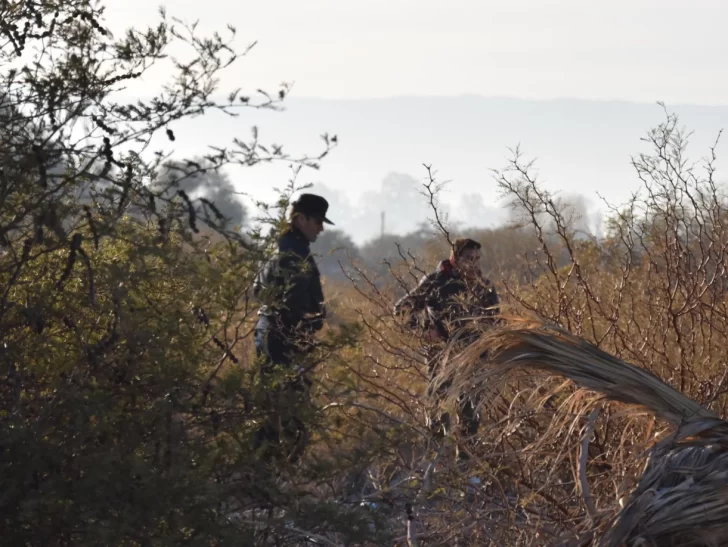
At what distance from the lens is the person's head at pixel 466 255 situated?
6203 mm

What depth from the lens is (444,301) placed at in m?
6.00

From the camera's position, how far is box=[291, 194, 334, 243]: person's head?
632cm

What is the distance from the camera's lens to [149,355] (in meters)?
3.08

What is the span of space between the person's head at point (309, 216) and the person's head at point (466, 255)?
0.78m

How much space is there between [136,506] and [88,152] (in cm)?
95

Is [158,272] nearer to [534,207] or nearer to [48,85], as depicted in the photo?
[48,85]

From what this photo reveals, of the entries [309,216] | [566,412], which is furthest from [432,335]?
[566,412]

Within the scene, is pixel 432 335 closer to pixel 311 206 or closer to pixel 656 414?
pixel 311 206

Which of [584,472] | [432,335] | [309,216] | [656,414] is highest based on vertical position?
[309,216]

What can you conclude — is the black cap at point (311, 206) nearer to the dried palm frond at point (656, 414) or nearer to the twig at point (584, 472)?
the dried palm frond at point (656, 414)

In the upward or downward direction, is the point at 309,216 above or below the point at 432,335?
above

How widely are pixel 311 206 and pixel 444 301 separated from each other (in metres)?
1.03

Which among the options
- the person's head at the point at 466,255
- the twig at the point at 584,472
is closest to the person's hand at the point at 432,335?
the person's head at the point at 466,255

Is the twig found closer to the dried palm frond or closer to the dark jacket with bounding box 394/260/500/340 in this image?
the dried palm frond
